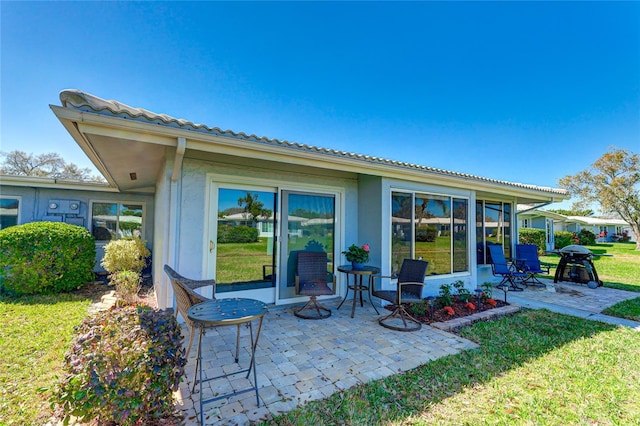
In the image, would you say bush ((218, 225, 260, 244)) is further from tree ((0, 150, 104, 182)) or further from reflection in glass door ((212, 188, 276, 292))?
tree ((0, 150, 104, 182))

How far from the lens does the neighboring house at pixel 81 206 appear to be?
8.00 meters

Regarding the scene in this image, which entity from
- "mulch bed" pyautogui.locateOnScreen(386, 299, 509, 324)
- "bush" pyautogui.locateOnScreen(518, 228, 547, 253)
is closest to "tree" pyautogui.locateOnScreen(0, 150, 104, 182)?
"mulch bed" pyautogui.locateOnScreen(386, 299, 509, 324)

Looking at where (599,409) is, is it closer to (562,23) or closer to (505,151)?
(562,23)

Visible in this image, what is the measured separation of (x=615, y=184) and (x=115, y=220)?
111 ft

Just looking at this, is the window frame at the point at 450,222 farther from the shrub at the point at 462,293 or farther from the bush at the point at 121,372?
the bush at the point at 121,372

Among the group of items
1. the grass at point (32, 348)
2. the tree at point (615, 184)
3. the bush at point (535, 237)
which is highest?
the tree at point (615, 184)

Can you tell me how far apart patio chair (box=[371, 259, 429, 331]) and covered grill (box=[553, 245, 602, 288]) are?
639 cm

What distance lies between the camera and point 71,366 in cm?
182

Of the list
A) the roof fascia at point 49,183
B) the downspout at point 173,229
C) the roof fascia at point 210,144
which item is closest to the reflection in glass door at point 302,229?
the roof fascia at point 210,144

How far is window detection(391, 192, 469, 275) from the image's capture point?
5695 millimetres

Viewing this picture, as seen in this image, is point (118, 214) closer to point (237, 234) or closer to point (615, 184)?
point (237, 234)

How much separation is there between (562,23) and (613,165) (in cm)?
2352

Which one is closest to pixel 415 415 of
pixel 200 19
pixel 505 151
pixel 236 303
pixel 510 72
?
pixel 236 303

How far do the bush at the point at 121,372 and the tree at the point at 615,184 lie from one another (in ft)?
100
